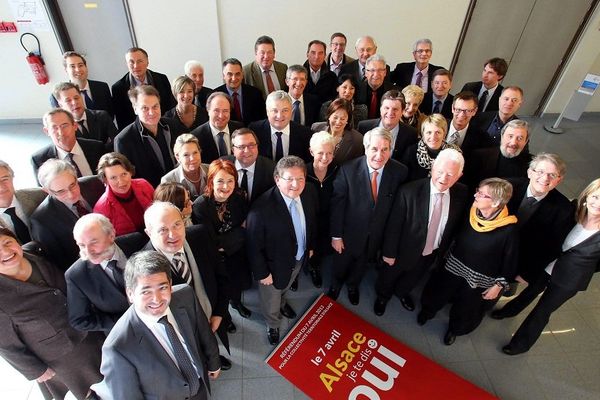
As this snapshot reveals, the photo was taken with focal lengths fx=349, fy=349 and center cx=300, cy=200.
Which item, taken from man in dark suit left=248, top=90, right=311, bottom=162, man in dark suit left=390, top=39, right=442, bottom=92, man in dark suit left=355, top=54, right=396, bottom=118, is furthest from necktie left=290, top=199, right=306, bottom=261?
man in dark suit left=390, top=39, right=442, bottom=92

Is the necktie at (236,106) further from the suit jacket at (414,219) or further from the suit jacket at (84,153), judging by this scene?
the suit jacket at (414,219)

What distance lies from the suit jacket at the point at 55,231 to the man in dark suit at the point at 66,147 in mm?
780

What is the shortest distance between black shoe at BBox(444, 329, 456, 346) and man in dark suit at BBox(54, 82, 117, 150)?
12.4ft

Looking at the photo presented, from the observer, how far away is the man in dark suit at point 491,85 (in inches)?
172

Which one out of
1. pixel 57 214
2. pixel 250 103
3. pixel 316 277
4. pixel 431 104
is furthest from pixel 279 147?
pixel 431 104

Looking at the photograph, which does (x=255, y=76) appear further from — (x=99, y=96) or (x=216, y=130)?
(x=99, y=96)

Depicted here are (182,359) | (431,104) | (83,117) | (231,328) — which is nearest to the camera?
(182,359)

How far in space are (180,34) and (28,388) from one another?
5348mm

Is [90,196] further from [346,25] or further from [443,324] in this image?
[346,25]

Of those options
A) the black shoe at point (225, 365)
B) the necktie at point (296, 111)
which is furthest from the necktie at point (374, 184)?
the black shoe at point (225, 365)

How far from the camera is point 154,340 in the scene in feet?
6.04

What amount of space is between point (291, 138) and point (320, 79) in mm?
1485

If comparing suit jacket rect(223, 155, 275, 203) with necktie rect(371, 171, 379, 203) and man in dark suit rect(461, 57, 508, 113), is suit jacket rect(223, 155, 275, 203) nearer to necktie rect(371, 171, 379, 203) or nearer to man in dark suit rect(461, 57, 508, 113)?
necktie rect(371, 171, 379, 203)

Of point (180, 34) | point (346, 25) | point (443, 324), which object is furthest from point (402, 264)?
point (180, 34)
